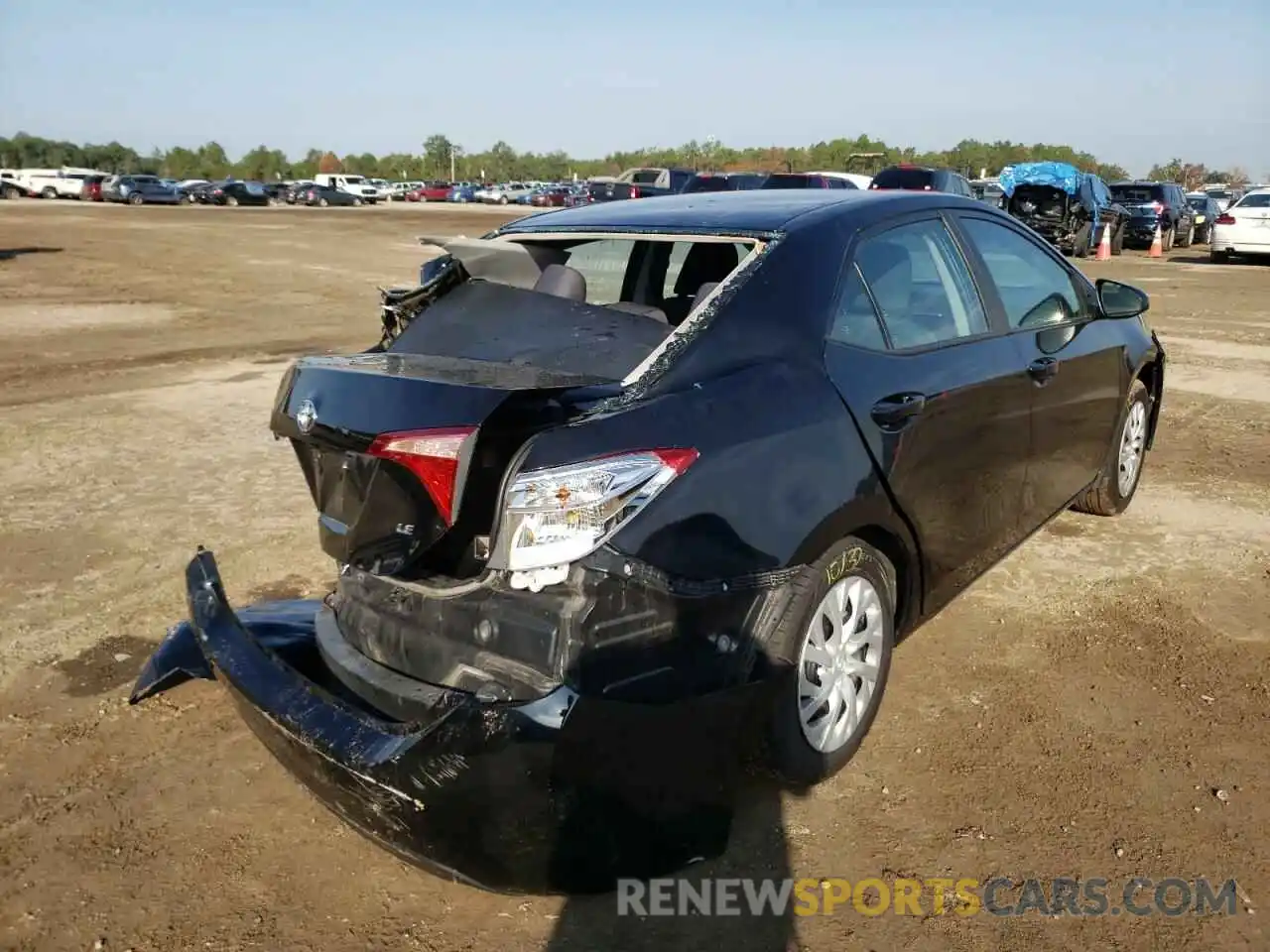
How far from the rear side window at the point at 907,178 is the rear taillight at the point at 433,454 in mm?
19010

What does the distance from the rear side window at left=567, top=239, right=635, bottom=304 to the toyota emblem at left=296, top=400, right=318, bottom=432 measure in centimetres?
127

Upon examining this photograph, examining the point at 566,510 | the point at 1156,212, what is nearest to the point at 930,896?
the point at 566,510

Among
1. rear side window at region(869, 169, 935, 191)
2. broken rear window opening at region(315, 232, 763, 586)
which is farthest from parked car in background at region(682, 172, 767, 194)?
broken rear window opening at region(315, 232, 763, 586)

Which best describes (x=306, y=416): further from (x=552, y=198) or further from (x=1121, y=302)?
(x=552, y=198)

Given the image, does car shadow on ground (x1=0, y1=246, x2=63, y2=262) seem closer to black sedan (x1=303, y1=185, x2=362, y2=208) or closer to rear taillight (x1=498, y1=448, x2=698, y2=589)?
rear taillight (x1=498, y1=448, x2=698, y2=589)

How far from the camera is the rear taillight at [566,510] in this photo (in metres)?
2.34

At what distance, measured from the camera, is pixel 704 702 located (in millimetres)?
2420

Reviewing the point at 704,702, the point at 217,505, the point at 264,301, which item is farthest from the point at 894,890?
the point at 264,301

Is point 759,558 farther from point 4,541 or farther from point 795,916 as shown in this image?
point 4,541

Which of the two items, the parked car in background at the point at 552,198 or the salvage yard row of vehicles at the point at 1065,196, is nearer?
the salvage yard row of vehicles at the point at 1065,196

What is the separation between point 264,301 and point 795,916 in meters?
14.0

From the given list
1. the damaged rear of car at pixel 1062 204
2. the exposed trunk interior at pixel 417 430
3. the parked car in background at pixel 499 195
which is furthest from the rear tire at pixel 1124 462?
the parked car in background at pixel 499 195

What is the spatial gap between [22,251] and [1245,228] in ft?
83.5

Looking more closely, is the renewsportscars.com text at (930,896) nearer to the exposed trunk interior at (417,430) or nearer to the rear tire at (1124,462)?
the exposed trunk interior at (417,430)
